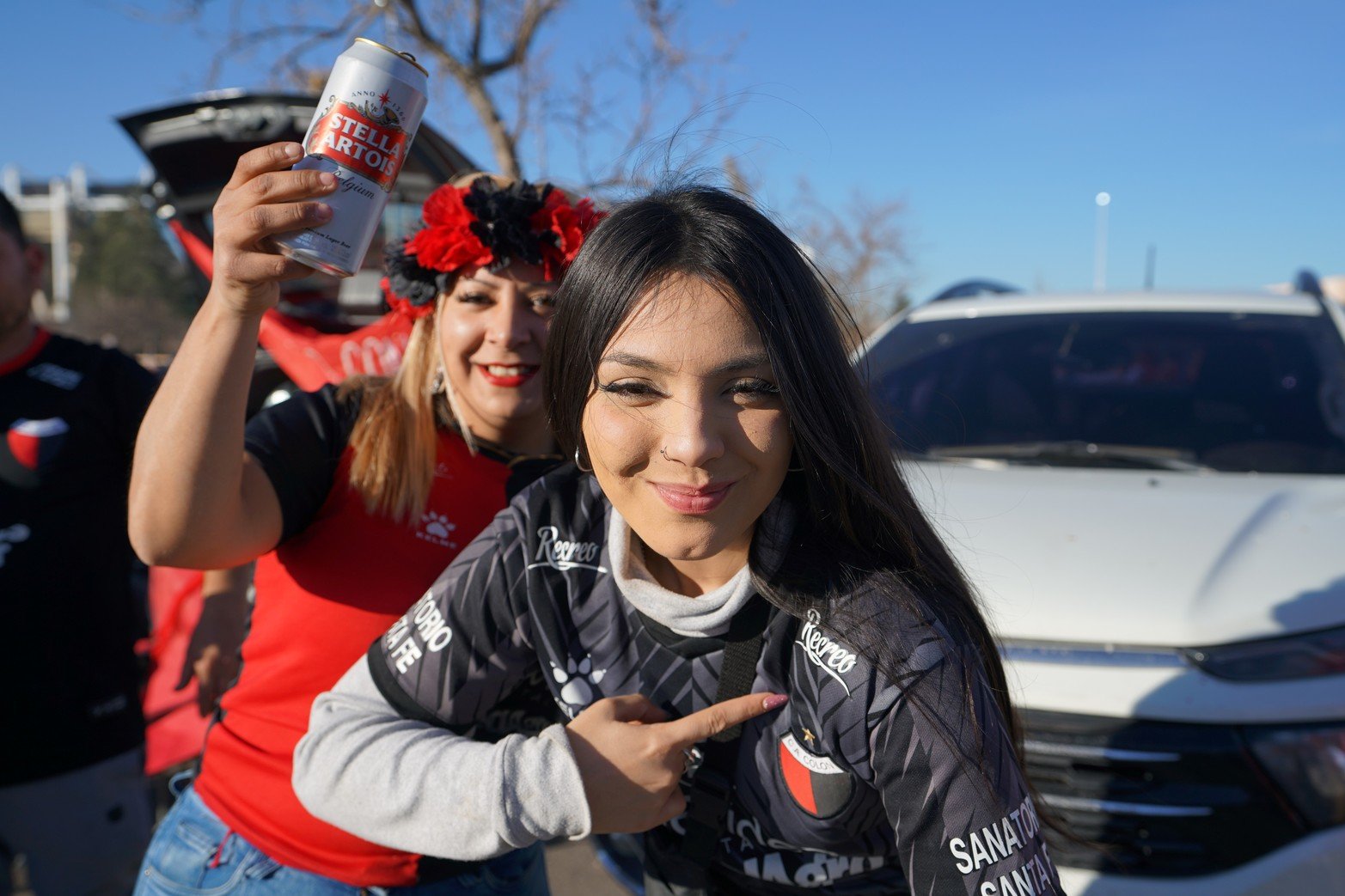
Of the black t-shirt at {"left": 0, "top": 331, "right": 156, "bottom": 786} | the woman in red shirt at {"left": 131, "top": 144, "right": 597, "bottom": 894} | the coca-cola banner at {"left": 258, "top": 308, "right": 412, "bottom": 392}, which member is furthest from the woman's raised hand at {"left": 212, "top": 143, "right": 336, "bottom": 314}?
the coca-cola banner at {"left": 258, "top": 308, "right": 412, "bottom": 392}

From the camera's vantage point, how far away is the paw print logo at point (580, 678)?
150 cm

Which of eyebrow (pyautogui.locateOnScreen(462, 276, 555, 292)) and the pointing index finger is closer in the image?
the pointing index finger

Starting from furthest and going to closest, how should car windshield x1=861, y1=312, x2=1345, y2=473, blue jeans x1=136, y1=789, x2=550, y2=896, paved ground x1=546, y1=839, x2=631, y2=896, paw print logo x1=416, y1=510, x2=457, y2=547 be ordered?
1. paved ground x1=546, y1=839, x2=631, y2=896
2. car windshield x1=861, y1=312, x2=1345, y2=473
3. paw print logo x1=416, y1=510, x2=457, y2=547
4. blue jeans x1=136, y1=789, x2=550, y2=896

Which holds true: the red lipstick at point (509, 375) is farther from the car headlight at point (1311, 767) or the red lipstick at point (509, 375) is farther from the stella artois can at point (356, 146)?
the car headlight at point (1311, 767)

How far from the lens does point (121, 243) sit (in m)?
45.4

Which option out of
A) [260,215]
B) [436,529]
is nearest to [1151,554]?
[436,529]

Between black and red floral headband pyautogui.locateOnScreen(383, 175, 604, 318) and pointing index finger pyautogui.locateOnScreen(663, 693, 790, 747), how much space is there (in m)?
0.98

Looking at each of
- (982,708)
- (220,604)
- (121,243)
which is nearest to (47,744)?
(220,604)

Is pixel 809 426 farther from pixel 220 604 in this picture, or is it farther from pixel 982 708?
pixel 220 604

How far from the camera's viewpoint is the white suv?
200cm

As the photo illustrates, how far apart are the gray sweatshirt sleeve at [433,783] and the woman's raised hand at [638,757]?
0.09 ft

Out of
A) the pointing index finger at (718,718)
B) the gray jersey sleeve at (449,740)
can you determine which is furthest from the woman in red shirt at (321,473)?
the pointing index finger at (718,718)

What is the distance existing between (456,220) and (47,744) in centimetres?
173

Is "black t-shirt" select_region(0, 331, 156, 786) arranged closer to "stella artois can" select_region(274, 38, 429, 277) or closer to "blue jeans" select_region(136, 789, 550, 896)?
"blue jeans" select_region(136, 789, 550, 896)
